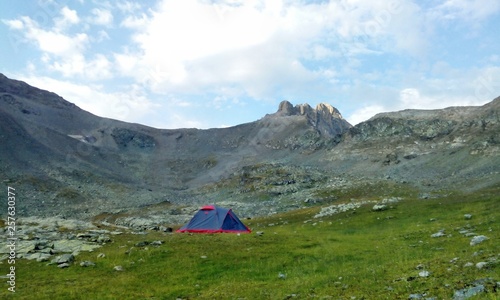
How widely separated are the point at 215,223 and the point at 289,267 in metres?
20.4

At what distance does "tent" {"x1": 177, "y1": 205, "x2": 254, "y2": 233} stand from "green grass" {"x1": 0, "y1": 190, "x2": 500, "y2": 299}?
8.73m

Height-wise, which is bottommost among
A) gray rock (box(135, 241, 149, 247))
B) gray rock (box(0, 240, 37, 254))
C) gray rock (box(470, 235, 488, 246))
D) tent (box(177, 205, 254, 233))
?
tent (box(177, 205, 254, 233))

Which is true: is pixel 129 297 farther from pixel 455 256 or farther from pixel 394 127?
pixel 394 127

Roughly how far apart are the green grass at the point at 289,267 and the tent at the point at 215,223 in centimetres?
873

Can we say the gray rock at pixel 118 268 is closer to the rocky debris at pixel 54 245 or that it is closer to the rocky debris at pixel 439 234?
the rocky debris at pixel 54 245

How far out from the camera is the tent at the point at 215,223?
136 feet

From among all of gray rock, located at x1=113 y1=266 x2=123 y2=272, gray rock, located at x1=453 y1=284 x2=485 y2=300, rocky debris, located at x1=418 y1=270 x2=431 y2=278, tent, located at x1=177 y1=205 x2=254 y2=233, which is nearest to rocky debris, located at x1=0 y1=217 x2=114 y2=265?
gray rock, located at x1=113 y1=266 x2=123 y2=272

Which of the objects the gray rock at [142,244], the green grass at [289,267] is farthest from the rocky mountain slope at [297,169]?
the gray rock at [142,244]

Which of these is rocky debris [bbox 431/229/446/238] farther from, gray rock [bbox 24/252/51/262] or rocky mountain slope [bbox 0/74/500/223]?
rocky mountain slope [bbox 0/74/500/223]

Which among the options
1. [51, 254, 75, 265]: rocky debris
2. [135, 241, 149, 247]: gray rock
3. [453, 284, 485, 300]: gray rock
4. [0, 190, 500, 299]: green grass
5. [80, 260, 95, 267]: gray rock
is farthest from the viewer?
[135, 241, 149, 247]: gray rock

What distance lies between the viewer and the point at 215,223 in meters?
41.8

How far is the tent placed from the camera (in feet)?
136

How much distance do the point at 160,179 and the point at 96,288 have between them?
560 feet

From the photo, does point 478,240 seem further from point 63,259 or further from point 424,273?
point 63,259
